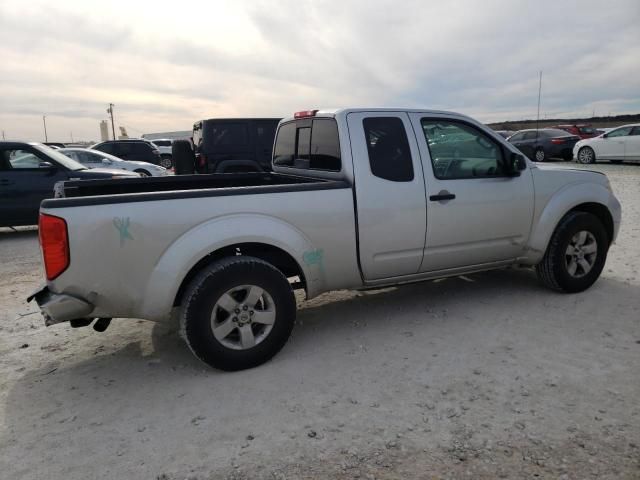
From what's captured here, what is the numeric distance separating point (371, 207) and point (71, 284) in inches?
83.6

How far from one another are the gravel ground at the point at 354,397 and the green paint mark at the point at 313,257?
2.26 ft

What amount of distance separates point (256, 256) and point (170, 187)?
1414mm

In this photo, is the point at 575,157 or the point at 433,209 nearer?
the point at 433,209

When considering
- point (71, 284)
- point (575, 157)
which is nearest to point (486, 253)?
point (71, 284)

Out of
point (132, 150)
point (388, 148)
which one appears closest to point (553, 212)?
point (388, 148)

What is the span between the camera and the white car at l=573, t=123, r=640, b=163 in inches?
656

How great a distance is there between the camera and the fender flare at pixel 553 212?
4.41 m

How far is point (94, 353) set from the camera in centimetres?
368

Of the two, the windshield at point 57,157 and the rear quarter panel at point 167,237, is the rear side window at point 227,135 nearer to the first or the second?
the windshield at point 57,157

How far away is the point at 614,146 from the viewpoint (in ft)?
56.1

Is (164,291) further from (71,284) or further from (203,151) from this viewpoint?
(203,151)

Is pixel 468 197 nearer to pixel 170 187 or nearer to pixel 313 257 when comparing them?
pixel 313 257

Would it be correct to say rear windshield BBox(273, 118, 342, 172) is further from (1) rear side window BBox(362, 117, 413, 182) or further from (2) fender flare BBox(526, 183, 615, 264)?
(2) fender flare BBox(526, 183, 615, 264)

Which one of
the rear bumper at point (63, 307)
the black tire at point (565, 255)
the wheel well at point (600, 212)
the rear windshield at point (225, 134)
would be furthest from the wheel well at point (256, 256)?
the rear windshield at point (225, 134)
